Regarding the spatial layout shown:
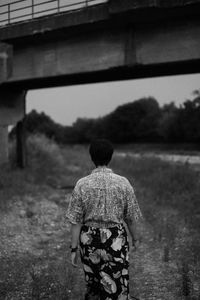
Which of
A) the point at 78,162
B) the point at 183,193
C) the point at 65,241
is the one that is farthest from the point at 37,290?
the point at 78,162

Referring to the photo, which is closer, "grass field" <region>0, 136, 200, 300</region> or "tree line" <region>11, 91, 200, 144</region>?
"grass field" <region>0, 136, 200, 300</region>

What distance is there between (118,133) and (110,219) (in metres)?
53.6

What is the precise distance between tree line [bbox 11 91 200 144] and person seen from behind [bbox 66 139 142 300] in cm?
3785

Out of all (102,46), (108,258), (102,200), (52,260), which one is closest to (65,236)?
(52,260)

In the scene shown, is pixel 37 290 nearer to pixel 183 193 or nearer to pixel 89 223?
pixel 89 223

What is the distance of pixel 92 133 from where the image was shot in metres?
63.8

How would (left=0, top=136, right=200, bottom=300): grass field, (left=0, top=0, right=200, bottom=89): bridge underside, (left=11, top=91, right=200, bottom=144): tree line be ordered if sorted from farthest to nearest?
(left=11, top=91, right=200, bottom=144): tree line → (left=0, top=0, right=200, bottom=89): bridge underside → (left=0, top=136, right=200, bottom=300): grass field

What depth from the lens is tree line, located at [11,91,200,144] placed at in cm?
4335

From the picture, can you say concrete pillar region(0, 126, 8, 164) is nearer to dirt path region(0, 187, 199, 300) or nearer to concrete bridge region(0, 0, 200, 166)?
concrete bridge region(0, 0, 200, 166)

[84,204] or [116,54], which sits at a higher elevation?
[116,54]

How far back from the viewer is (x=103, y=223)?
315cm

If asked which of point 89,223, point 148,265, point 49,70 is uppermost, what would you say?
point 49,70

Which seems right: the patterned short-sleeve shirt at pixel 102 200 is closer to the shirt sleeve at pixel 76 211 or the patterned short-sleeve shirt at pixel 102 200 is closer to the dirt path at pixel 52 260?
the shirt sleeve at pixel 76 211

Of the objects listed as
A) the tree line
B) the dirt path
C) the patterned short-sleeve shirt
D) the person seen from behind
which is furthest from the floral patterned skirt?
the tree line
